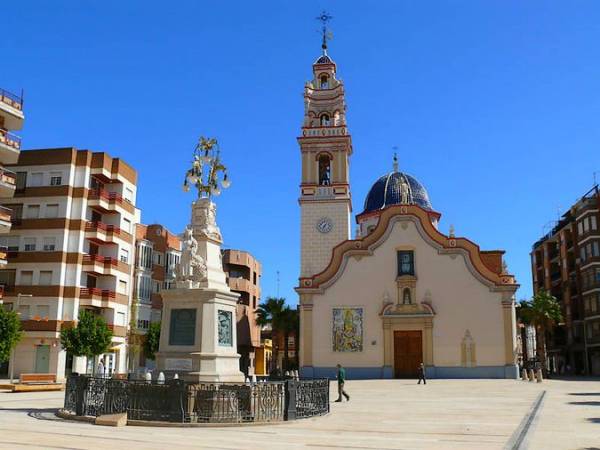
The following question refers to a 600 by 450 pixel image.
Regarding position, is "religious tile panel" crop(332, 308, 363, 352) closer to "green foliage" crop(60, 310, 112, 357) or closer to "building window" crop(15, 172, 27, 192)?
"green foliage" crop(60, 310, 112, 357)

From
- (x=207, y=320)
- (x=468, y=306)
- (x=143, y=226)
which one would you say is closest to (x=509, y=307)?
(x=468, y=306)

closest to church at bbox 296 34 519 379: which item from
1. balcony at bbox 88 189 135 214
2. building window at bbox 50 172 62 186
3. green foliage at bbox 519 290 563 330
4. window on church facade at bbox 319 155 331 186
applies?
window on church facade at bbox 319 155 331 186

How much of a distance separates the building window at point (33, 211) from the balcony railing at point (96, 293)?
6569 millimetres

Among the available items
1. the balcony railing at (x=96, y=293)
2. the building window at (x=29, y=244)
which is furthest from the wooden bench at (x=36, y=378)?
the building window at (x=29, y=244)

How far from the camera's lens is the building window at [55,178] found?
4662 cm

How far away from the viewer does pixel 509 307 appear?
159 ft

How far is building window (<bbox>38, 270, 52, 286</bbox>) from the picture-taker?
44.9 metres

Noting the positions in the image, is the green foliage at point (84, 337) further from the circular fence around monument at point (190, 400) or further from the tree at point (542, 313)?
the tree at point (542, 313)

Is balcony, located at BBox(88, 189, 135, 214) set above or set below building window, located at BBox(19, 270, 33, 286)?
above

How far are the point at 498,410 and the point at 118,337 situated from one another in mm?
35047

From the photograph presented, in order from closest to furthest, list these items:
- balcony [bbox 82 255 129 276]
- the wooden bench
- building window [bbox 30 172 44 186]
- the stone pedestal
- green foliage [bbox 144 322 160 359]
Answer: the stone pedestal, the wooden bench, balcony [bbox 82 255 129 276], building window [bbox 30 172 44 186], green foliage [bbox 144 322 160 359]

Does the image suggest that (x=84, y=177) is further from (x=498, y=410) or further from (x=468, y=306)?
(x=498, y=410)

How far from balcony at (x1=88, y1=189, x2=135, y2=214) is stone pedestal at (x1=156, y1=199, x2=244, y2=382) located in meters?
31.6

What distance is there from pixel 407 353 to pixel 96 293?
2448 centimetres
